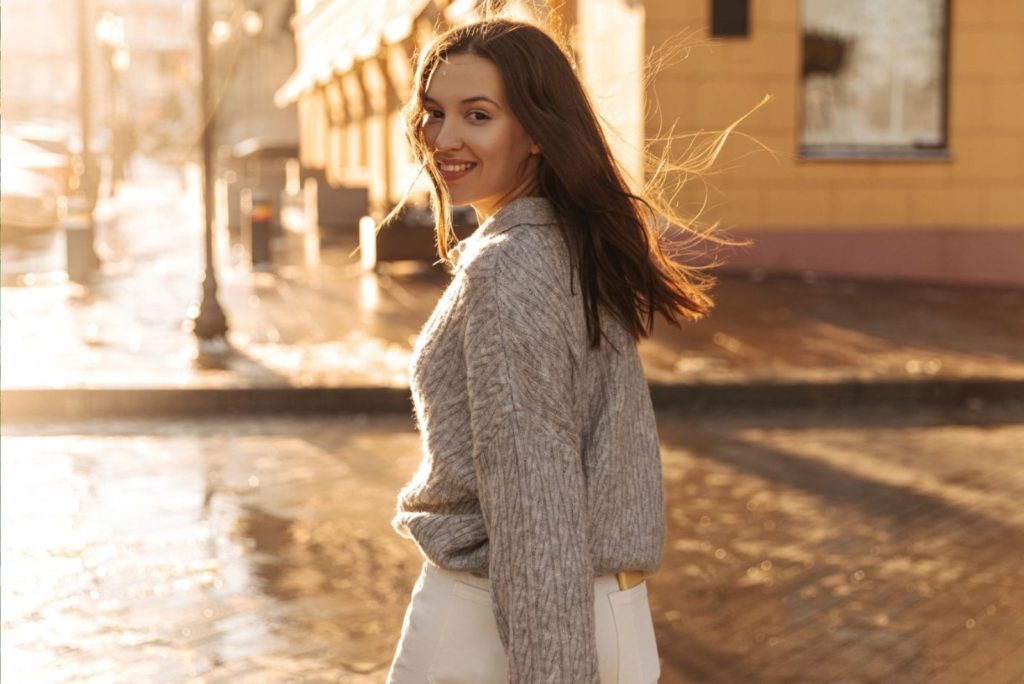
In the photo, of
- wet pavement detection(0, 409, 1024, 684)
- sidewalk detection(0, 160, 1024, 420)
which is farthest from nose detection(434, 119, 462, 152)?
sidewalk detection(0, 160, 1024, 420)

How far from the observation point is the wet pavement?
5.16 m

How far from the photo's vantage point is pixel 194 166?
64.3 meters

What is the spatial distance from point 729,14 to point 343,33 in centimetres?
1401

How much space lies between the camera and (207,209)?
12.3m

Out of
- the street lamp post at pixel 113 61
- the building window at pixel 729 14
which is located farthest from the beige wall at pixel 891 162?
the street lamp post at pixel 113 61

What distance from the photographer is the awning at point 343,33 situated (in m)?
23.2

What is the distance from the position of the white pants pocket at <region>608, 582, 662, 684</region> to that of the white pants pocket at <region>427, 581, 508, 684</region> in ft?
0.52

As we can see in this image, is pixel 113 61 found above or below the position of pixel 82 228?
above

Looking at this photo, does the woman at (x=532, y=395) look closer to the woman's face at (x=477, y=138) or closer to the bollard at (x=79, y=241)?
the woman's face at (x=477, y=138)

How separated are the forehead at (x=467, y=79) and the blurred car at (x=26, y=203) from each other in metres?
24.1

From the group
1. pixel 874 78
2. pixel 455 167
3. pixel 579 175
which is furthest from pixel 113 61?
pixel 579 175

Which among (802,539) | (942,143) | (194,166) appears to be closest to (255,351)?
(802,539)

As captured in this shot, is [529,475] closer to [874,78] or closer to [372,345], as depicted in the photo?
[372,345]

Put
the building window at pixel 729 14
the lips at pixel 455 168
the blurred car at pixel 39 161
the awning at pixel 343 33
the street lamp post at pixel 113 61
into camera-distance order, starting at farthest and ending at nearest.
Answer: the street lamp post at pixel 113 61, the blurred car at pixel 39 161, the awning at pixel 343 33, the building window at pixel 729 14, the lips at pixel 455 168
